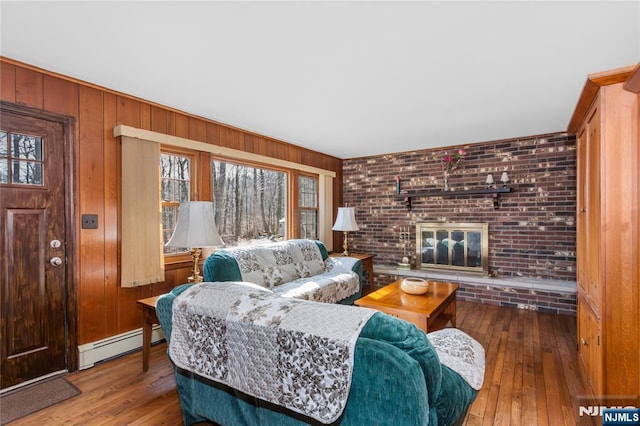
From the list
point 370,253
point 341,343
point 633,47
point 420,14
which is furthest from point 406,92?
point 370,253

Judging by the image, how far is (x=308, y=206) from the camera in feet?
16.5

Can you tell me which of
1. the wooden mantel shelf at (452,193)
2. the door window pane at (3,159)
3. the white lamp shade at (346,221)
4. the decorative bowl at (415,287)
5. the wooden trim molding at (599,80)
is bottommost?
the decorative bowl at (415,287)

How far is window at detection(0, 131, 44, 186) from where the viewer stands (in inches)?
84.6

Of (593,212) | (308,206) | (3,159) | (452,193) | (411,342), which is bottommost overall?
(411,342)

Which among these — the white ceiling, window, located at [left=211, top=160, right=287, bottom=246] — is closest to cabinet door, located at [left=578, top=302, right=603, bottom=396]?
the white ceiling

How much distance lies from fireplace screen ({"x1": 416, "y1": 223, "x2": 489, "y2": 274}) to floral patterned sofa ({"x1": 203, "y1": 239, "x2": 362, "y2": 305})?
1411 mm

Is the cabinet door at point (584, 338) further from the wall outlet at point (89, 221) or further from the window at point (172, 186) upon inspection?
the wall outlet at point (89, 221)

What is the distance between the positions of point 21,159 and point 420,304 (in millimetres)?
3207

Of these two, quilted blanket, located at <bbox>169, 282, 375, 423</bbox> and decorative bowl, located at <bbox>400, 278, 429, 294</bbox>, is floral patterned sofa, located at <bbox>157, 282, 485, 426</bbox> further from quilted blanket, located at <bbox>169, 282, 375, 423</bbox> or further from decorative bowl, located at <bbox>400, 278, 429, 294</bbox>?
decorative bowl, located at <bbox>400, 278, 429, 294</bbox>

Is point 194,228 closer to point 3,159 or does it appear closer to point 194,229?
point 194,229

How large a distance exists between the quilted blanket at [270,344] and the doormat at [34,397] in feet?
4.00

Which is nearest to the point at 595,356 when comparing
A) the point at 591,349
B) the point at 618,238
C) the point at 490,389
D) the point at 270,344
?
the point at 591,349

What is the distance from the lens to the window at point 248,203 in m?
3.64

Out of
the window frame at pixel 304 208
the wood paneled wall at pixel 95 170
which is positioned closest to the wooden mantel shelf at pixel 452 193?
the window frame at pixel 304 208
